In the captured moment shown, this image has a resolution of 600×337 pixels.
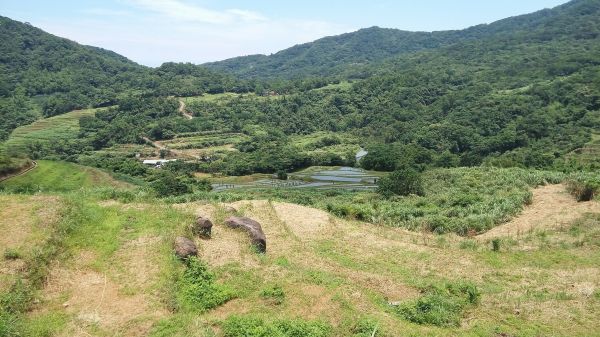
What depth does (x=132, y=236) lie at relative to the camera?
18.6 metres

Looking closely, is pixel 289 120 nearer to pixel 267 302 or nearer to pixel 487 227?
pixel 487 227

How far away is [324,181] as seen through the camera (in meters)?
77.6

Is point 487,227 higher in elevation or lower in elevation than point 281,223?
lower

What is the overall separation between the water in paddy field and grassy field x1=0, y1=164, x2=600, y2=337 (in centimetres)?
4463

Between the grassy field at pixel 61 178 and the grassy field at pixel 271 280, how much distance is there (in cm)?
3087

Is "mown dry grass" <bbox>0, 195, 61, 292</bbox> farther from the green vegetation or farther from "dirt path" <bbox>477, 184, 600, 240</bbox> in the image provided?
the green vegetation

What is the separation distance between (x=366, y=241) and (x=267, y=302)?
1135 cm

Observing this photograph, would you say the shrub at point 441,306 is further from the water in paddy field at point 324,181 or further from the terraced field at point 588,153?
the terraced field at point 588,153

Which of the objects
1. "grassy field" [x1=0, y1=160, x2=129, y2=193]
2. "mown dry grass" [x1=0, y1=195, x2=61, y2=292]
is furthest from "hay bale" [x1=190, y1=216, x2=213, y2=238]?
"grassy field" [x1=0, y1=160, x2=129, y2=193]

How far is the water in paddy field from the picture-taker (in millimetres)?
71312

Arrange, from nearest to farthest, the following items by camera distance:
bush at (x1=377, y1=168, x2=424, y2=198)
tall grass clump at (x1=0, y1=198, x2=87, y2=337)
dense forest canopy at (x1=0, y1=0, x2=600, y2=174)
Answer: tall grass clump at (x1=0, y1=198, x2=87, y2=337) < bush at (x1=377, y1=168, x2=424, y2=198) < dense forest canopy at (x1=0, y1=0, x2=600, y2=174)

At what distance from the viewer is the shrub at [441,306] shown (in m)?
13.4

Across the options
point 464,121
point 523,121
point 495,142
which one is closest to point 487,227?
point 495,142

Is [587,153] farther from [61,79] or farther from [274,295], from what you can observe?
[61,79]
